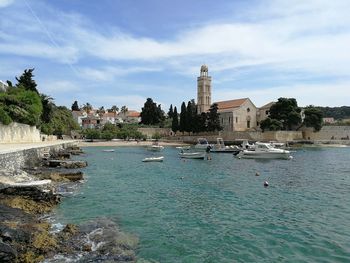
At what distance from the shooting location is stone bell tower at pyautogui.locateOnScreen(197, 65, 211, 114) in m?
150

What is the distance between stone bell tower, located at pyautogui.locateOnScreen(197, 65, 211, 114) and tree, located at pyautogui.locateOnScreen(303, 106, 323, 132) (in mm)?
41097

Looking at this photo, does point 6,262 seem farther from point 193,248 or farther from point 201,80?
point 201,80

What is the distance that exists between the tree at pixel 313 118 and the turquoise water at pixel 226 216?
301 ft

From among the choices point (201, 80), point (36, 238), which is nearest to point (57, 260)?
point (36, 238)

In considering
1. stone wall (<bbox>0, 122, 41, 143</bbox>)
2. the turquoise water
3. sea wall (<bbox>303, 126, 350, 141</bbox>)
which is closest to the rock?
the turquoise water

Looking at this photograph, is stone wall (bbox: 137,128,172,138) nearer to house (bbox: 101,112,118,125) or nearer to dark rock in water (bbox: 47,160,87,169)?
house (bbox: 101,112,118,125)

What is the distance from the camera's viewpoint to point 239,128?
13488cm

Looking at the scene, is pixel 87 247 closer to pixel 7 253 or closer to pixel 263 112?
pixel 7 253

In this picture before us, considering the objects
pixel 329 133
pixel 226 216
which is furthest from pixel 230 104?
pixel 226 216

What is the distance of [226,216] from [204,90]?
132398 mm

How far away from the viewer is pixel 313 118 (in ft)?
389

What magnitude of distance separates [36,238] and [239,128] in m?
125

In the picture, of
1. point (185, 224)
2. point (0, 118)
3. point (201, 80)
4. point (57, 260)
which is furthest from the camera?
point (201, 80)

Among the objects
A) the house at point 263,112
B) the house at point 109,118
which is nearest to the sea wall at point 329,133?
the house at point 263,112
